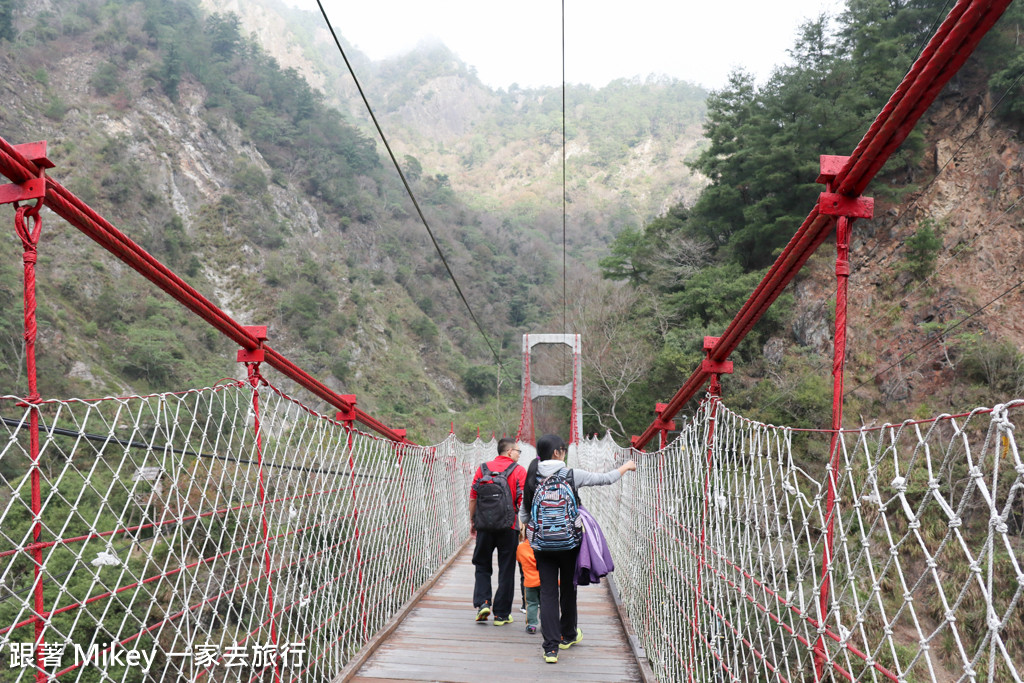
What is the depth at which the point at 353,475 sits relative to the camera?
231 cm

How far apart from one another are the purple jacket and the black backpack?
42 centimetres

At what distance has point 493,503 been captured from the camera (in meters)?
2.68

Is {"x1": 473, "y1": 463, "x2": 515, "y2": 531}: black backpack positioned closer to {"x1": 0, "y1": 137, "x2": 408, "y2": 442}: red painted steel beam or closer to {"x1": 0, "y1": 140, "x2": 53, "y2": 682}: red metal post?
{"x1": 0, "y1": 137, "x2": 408, "y2": 442}: red painted steel beam

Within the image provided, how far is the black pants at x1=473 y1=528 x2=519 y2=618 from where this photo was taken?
2.72 metres

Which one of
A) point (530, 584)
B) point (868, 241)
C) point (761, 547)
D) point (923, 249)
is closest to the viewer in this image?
point (761, 547)

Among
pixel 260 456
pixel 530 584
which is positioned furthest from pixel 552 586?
pixel 260 456

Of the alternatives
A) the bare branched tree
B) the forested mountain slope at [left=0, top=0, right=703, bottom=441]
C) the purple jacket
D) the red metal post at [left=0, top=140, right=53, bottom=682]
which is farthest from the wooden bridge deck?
the bare branched tree

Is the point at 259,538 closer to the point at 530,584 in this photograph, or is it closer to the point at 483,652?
the point at 483,652

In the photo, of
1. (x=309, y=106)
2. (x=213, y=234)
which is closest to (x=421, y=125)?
(x=309, y=106)

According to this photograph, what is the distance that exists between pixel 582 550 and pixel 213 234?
19.8 meters

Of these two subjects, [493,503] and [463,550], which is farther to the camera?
[463,550]

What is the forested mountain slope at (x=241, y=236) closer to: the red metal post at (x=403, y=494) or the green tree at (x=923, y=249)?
the green tree at (x=923, y=249)

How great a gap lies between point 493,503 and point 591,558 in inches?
21.3

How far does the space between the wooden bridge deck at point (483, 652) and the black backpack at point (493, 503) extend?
421mm
